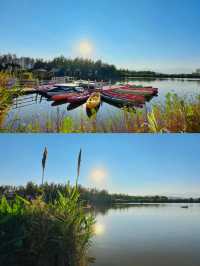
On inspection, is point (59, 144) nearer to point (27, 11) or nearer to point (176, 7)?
point (27, 11)

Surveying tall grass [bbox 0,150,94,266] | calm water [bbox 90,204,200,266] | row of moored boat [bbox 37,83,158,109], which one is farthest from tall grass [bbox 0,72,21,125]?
calm water [bbox 90,204,200,266]

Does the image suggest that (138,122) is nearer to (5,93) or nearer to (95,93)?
(95,93)

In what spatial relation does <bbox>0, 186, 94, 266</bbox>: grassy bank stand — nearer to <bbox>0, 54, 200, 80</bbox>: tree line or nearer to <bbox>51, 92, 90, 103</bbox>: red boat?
<bbox>51, 92, 90, 103</bbox>: red boat

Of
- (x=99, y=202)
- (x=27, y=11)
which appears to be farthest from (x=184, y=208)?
(x=27, y=11)

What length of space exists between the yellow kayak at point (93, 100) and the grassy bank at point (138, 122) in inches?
2.8

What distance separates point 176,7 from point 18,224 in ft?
5.92

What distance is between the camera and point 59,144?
11.4 feet

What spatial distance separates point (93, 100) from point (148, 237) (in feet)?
3.24

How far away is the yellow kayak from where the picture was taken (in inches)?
135

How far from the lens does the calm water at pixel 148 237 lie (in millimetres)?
3312

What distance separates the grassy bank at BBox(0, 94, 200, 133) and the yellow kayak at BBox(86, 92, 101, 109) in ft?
0.23

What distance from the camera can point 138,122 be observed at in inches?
136

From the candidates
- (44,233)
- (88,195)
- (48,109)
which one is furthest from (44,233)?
(48,109)

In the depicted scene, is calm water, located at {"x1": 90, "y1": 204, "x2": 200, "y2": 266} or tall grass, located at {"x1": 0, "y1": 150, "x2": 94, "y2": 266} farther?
calm water, located at {"x1": 90, "y1": 204, "x2": 200, "y2": 266}
